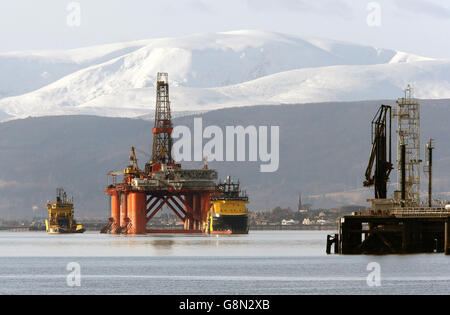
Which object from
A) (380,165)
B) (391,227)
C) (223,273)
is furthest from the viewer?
(380,165)

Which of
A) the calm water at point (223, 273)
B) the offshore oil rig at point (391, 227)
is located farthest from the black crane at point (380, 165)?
the calm water at point (223, 273)

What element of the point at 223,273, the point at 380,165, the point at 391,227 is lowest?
the point at 223,273

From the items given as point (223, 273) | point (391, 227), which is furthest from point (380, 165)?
point (223, 273)

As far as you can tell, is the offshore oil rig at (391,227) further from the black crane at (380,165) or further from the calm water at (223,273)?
the calm water at (223,273)

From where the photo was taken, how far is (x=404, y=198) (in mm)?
120812

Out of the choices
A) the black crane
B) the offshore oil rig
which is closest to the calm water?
the offshore oil rig

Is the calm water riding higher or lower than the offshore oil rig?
lower

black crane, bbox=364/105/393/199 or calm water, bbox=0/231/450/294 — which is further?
black crane, bbox=364/105/393/199

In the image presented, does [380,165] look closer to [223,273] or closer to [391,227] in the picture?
[391,227]

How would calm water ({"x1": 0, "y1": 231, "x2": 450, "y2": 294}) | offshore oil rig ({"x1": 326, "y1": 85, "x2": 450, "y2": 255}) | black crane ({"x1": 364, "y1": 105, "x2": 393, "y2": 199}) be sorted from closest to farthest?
calm water ({"x1": 0, "y1": 231, "x2": 450, "y2": 294}) < offshore oil rig ({"x1": 326, "y1": 85, "x2": 450, "y2": 255}) < black crane ({"x1": 364, "y1": 105, "x2": 393, "y2": 199})

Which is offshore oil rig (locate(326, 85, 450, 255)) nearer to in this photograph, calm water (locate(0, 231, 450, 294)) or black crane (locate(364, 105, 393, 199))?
black crane (locate(364, 105, 393, 199))

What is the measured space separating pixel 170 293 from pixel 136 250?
63.2 meters
